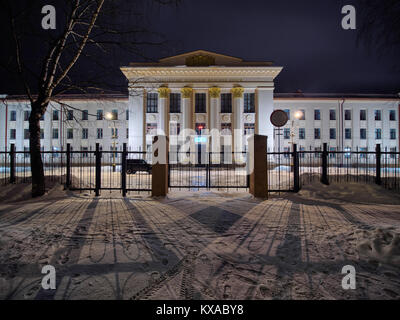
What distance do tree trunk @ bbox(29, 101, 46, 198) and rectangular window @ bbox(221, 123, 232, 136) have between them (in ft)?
81.1

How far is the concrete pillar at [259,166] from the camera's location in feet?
28.5

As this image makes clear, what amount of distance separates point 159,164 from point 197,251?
5139 mm

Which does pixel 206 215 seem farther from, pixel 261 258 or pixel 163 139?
pixel 163 139

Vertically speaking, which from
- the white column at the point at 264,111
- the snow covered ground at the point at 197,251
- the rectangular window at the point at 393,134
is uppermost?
the white column at the point at 264,111

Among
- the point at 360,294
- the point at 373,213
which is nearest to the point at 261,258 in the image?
the point at 360,294

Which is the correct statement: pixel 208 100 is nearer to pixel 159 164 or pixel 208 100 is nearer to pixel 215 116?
pixel 215 116

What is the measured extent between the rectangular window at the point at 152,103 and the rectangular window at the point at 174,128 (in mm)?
3191

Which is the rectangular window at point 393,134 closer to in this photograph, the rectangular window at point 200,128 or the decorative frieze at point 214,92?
the decorative frieze at point 214,92

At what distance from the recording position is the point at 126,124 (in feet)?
129

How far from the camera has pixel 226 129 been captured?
105 feet

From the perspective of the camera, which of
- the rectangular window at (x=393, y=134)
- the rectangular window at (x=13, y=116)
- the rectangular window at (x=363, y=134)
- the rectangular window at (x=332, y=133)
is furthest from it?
the rectangular window at (x=13, y=116)

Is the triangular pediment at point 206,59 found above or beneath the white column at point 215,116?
above

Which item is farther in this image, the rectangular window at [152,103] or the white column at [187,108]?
the rectangular window at [152,103]

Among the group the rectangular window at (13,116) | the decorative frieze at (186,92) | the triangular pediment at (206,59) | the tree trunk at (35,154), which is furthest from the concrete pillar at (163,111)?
the rectangular window at (13,116)
